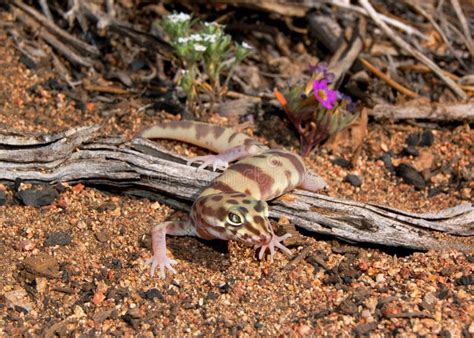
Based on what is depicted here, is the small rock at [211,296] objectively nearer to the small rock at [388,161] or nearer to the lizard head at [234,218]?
the lizard head at [234,218]

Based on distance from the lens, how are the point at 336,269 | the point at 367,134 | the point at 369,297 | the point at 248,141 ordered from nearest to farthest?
the point at 369,297, the point at 336,269, the point at 248,141, the point at 367,134

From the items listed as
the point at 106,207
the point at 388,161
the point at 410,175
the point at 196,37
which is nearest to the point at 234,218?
the point at 106,207

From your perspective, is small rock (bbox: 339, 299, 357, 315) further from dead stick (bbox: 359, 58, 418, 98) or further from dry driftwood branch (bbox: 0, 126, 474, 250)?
dead stick (bbox: 359, 58, 418, 98)

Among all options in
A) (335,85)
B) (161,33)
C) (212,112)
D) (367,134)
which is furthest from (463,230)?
(161,33)

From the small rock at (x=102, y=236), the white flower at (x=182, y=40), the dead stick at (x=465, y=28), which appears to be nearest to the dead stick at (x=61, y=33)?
the white flower at (x=182, y=40)

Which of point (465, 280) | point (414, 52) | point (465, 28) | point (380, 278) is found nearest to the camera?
point (465, 280)

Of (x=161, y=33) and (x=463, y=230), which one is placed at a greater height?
(x=161, y=33)

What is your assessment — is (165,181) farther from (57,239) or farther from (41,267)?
(41,267)

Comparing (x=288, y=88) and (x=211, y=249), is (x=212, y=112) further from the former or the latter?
(x=211, y=249)
